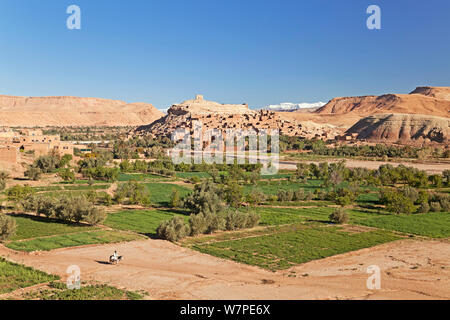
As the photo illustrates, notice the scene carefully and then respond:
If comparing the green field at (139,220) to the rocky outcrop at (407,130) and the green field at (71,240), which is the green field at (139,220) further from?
the rocky outcrop at (407,130)

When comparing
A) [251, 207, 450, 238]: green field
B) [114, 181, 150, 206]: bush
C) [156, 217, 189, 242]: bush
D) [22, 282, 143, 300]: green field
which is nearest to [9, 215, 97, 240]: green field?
[156, 217, 189, 242]: bush

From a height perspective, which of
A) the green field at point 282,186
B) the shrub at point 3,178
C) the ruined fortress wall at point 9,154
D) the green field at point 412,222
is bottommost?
the green field at point 412,222

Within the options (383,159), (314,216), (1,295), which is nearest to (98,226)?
(1,295)

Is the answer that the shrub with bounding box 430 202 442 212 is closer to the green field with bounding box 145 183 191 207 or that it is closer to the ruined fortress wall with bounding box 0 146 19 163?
the green field with bounding box 145 183 191 207

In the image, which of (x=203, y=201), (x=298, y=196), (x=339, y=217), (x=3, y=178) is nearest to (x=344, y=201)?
(x=298, y=196)

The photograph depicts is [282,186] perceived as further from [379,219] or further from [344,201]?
[379,219]

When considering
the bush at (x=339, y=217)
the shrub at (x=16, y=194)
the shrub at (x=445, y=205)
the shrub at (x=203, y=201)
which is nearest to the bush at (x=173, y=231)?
the shrub at (x=203, y=201)
